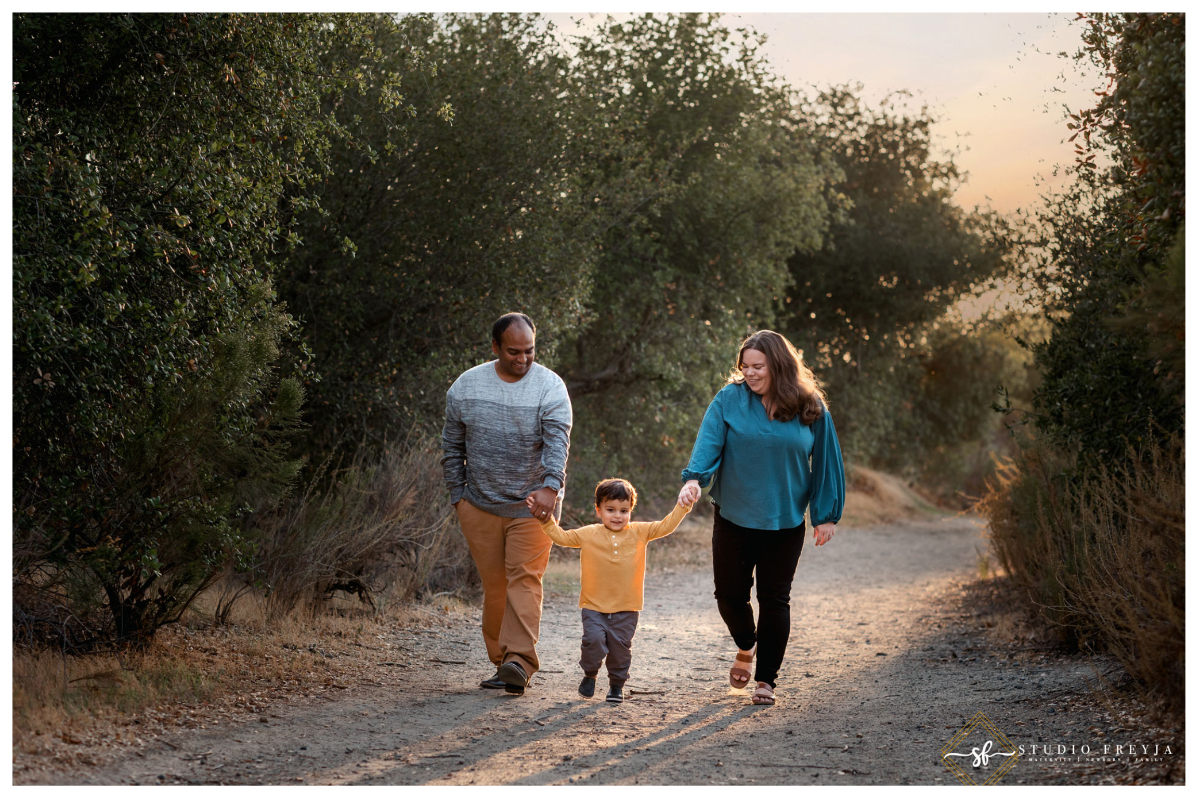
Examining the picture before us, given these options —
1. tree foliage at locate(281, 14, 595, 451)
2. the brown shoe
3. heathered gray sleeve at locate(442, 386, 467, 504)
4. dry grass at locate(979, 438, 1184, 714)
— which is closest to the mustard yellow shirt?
the brown shoe

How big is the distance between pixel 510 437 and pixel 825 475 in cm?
168

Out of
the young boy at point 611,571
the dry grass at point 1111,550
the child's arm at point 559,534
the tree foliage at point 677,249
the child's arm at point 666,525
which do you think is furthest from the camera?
the tree foliage at point 677,249

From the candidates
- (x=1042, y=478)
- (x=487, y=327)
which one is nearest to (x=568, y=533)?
(x=1042, y=478)

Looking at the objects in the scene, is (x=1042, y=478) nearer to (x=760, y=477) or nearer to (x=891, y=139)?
(x=760, y=477)

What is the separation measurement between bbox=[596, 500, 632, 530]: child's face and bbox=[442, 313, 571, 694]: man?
0.27m

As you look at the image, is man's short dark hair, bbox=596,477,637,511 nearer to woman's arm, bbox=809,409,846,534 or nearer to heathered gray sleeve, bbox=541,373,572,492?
heathered gray sleeve, bbox=541,373,572,492

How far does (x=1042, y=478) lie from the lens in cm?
796

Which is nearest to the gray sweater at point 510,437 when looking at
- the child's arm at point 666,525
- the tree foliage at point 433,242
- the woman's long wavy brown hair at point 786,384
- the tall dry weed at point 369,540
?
the child's arm at point 666,525

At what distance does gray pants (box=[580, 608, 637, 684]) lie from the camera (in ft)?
17.2

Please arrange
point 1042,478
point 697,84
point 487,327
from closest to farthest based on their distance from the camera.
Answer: point 1042,478
point 487,327
point 697,84

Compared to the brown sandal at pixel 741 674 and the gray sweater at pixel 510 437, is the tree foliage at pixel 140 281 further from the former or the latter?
the brown sandal at pixel 741 674

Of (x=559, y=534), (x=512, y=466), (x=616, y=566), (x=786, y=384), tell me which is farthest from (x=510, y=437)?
(x=786, y=384)

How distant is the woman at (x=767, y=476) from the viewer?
17.0 ft

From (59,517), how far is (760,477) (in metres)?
3.64
